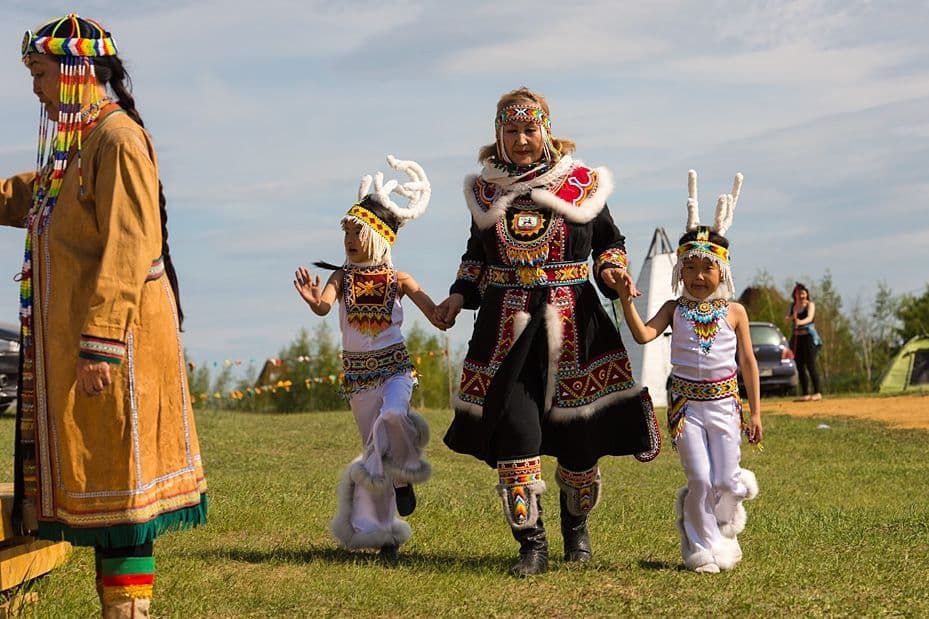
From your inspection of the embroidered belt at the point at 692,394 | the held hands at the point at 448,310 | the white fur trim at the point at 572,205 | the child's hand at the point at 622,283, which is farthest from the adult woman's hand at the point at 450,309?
the embroidered belt at the point at 692,394

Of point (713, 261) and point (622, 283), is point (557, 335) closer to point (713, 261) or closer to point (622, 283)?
point (622, 283)

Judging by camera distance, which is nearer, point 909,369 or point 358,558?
point 358,558

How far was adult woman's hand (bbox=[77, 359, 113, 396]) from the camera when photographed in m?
4.67

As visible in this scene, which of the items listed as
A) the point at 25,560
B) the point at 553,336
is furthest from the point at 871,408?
the point at 25,560

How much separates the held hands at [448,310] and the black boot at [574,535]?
1.06 m

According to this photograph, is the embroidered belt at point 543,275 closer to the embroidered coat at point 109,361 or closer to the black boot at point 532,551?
the black boot at point 532,551

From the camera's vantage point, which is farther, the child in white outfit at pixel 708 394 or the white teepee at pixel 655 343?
the white teepee at pixel 655 343

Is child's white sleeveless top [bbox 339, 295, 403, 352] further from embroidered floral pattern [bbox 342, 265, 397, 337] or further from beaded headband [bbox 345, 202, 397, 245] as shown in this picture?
beaded headband [bbox 345, 202, 397, 245]

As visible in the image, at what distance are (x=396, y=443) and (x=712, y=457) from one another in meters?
1.68

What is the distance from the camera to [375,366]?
7281mm

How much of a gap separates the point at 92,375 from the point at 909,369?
24343 millimetres

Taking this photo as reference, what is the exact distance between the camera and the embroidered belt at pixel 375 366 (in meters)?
7.29

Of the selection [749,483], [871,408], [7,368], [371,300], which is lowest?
[749,483]

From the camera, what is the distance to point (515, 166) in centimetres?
687
